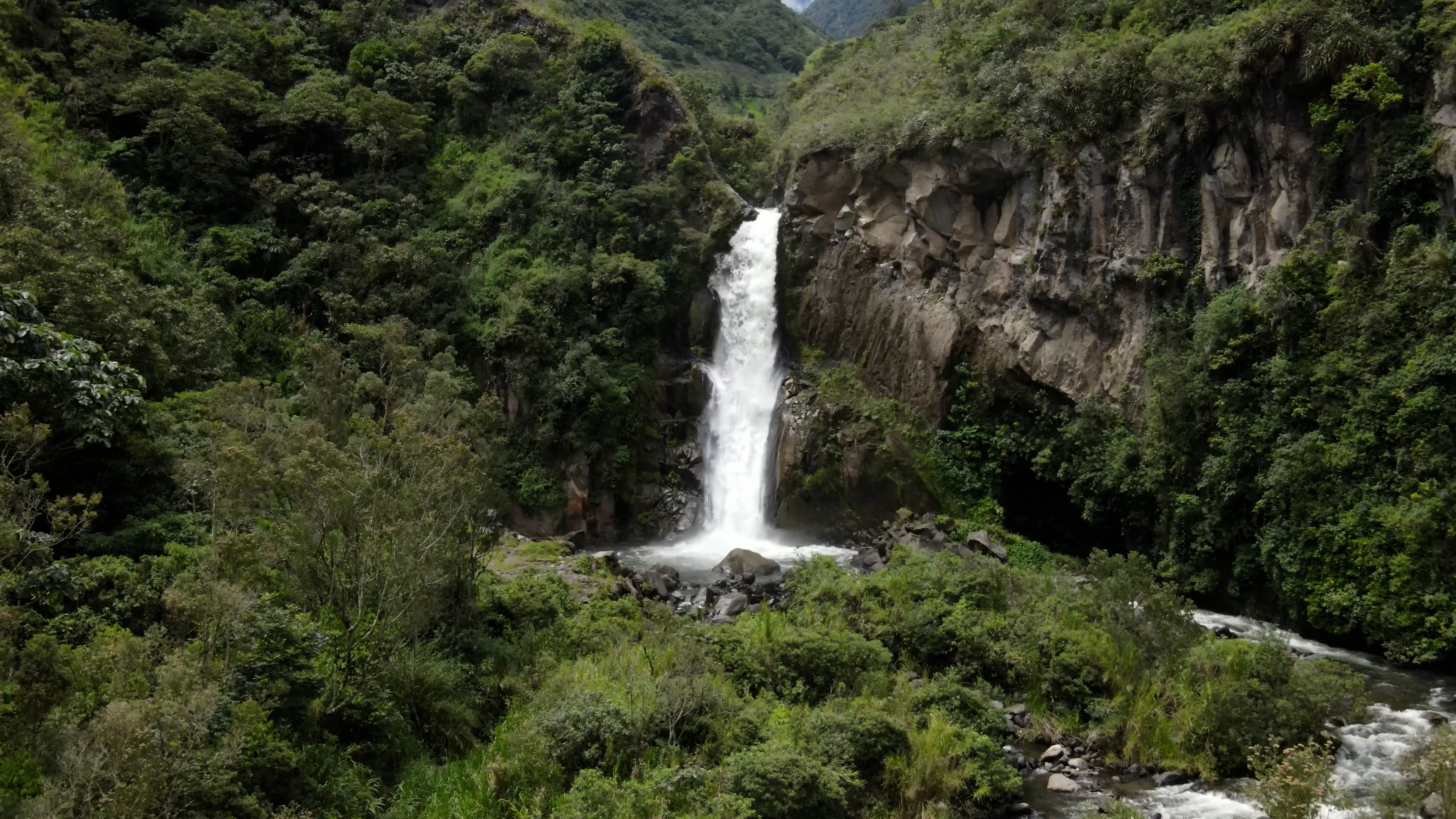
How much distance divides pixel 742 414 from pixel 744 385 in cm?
120

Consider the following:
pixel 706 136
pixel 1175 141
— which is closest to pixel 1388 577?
pixel 1175 141

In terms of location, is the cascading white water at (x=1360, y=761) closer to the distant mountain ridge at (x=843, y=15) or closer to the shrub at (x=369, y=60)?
the shrub at (x=369, y=60)

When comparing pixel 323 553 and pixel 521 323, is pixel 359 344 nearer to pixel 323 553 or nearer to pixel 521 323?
pixel 521 323

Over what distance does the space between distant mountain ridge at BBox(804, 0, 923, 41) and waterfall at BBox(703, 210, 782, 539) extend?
5927 centimetres

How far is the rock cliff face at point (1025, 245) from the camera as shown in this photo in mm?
19500

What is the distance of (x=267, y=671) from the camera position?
936 cm

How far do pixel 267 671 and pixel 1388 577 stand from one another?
57.0 feet

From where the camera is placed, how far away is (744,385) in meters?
29.5

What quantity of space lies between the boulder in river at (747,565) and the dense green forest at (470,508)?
10.9ft

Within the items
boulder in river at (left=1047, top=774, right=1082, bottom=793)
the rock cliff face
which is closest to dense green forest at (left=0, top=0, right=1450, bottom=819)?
boulder in river at (left=1047, top=774, right=1082, bottom=793)

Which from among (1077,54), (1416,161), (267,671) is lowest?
(267,671)

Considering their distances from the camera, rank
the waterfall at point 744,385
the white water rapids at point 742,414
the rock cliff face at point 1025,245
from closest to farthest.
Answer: the rock cliff face at point 1025,245, the white water rapids at point 742,414, the waterfall at point 744,385

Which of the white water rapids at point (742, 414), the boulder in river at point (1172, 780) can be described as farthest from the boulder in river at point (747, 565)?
the boulder in river at point (1172, 780)

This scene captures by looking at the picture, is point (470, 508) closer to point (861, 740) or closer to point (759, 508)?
point (861, 740)
